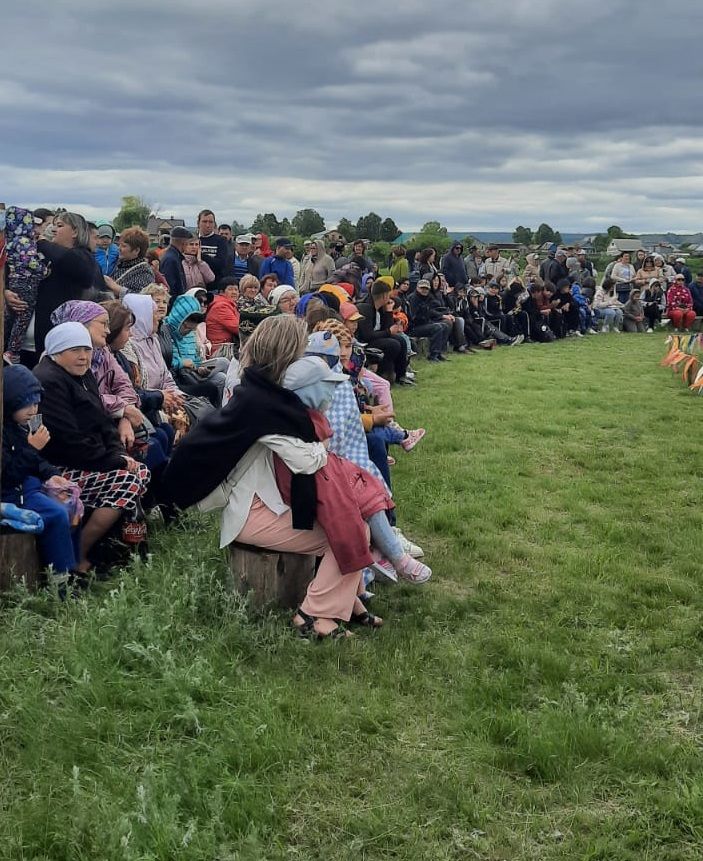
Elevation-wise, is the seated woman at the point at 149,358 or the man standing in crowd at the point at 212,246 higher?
the man standing in crowd at the point at 212,246

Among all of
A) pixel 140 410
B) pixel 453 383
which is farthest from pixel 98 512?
pixel 453 383

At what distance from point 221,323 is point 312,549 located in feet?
17.7

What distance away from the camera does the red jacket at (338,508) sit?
162 inches

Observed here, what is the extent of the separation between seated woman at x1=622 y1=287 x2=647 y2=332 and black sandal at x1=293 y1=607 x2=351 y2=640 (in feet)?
63.2

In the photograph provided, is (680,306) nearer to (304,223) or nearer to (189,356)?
(189,356)

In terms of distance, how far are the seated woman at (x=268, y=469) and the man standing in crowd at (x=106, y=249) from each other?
5.85 metres

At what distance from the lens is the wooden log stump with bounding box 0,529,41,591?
4230 mm

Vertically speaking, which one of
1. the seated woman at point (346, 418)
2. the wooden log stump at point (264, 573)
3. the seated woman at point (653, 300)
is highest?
the seated woman at point (653, 300)

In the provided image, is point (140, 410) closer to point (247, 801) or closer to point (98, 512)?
point (98, 512)

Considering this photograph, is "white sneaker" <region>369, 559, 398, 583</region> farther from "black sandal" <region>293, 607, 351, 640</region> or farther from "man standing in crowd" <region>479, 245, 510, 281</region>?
"man standing in crowd" <region>479, 245, 510, 281</region>

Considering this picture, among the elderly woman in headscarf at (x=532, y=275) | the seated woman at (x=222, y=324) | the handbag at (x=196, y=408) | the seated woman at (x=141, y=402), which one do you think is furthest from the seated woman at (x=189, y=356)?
the elderly woman in headscarf at (x=532, y=275)

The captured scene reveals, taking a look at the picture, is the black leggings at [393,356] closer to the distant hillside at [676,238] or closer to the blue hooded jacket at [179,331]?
the blue hooded jacket at [179,331]

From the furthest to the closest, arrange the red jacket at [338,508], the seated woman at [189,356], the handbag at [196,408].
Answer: the seated woman at [189,356]
the handbag at [196,408]
the red jacket at [338,508]

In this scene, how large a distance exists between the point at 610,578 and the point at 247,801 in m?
2.94
